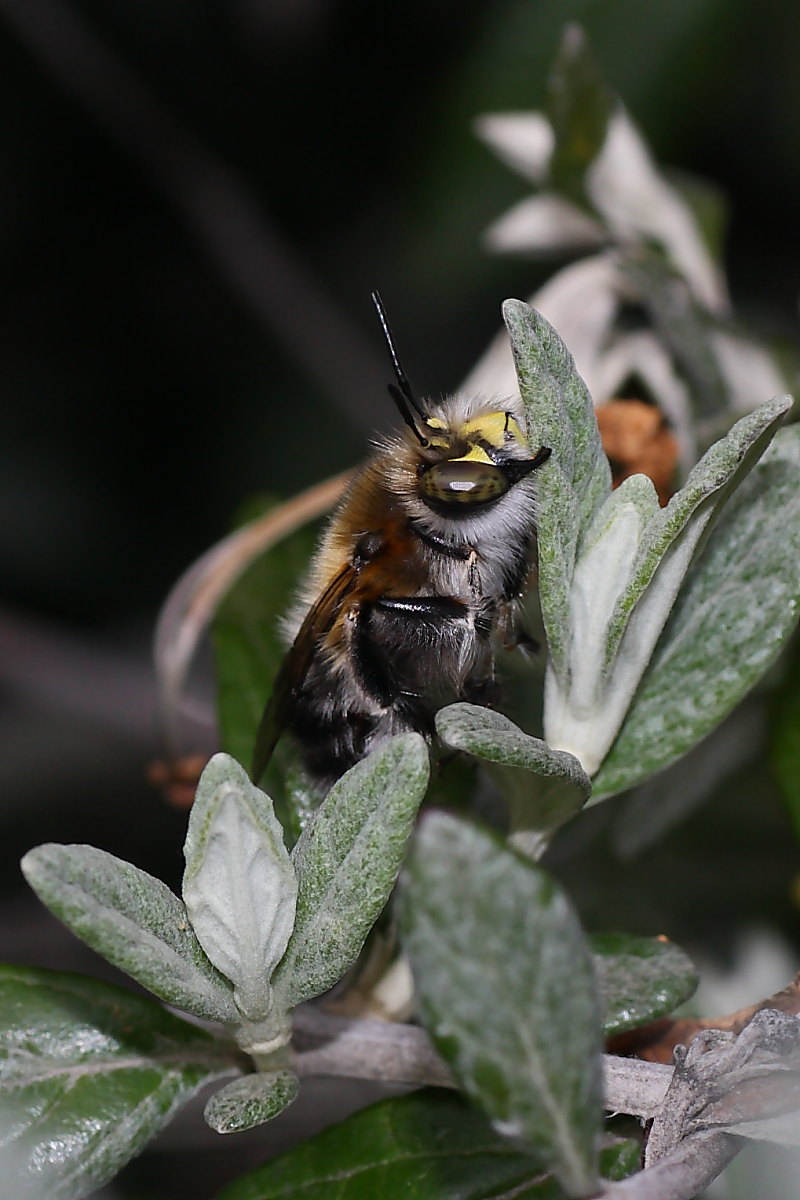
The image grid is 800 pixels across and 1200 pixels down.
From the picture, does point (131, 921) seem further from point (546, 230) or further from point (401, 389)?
point (546, 230)

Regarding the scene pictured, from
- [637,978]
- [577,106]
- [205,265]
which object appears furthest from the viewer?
[205,265]

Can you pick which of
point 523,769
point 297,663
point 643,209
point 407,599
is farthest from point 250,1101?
point 643,209

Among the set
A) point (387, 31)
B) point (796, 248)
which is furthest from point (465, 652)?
point (387, 31)

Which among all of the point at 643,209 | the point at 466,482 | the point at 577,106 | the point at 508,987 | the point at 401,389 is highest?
the point at 577,106

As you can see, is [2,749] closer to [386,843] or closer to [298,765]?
[298,765]

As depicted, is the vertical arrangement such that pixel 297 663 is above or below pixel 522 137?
below

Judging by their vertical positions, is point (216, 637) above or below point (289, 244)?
below

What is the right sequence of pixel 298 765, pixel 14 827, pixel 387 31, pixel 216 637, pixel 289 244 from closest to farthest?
1. pixel 298 765
2. pixel 216 637
3. pixel 14 827
4. pixel 387 31
5. pixel 289 244
